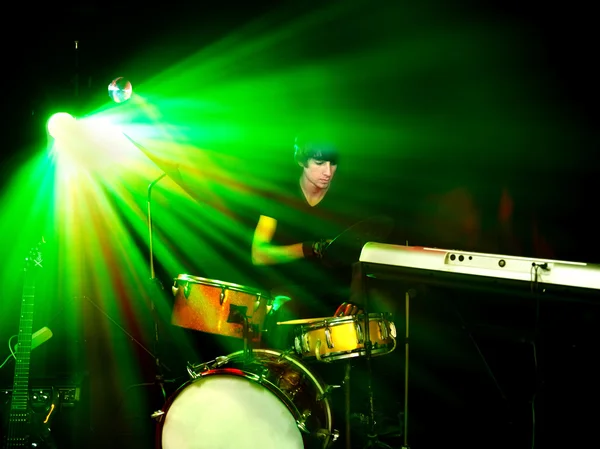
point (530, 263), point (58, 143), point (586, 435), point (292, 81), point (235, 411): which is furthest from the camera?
point (292, 81)

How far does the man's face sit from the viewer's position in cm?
388

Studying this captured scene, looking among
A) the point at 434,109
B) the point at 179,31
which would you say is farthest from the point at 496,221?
the point at 179,31

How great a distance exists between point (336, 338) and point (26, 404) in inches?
67.9

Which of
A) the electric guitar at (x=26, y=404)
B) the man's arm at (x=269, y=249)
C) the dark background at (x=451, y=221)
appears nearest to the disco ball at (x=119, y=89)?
the dark background at (x=451, y=221)

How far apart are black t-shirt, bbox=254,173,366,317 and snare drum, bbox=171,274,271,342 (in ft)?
2.41

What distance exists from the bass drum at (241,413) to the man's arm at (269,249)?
710 millimetres

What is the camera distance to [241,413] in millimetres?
2924

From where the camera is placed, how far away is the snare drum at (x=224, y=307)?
306 cm

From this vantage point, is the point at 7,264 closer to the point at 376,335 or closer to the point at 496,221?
the point at 376,335

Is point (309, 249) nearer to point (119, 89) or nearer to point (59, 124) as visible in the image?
point (119, 89)

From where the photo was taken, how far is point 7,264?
407 cm

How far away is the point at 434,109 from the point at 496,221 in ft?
2.72

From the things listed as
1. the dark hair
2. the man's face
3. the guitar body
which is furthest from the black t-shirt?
the guitar body

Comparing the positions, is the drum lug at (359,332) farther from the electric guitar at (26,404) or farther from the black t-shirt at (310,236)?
the electric guitar at (26,404)
